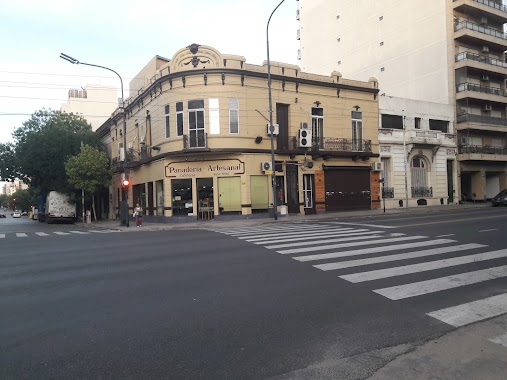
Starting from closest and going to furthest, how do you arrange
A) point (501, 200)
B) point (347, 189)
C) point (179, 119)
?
point (179, 119) → point (347, 189) → point (501, 200)

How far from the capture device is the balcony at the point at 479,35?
34.3 meters

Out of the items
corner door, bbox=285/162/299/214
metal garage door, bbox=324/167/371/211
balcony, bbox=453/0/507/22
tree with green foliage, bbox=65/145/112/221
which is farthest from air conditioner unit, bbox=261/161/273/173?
balcony, bbox=453/0/507/22

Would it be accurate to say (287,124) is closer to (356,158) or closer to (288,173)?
(288,173)

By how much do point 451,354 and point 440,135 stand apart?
3414cm

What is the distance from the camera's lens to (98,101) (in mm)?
64125

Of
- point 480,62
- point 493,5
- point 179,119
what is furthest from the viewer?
point 493,5

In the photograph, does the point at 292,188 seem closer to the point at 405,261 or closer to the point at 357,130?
the point at 357,130

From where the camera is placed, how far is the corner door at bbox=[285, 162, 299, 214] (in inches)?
1070

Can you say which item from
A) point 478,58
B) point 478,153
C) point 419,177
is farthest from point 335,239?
point 478,58

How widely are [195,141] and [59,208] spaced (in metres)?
20.2

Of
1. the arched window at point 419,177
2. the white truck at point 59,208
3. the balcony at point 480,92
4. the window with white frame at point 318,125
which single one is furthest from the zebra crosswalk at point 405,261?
the white truck at point 59,208

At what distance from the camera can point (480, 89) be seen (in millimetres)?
35906

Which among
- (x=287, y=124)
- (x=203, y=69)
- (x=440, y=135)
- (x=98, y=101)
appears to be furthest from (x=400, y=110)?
(x=98, y=101)

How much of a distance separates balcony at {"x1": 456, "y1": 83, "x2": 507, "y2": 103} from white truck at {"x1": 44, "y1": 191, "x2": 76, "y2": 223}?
3875 centimetres
